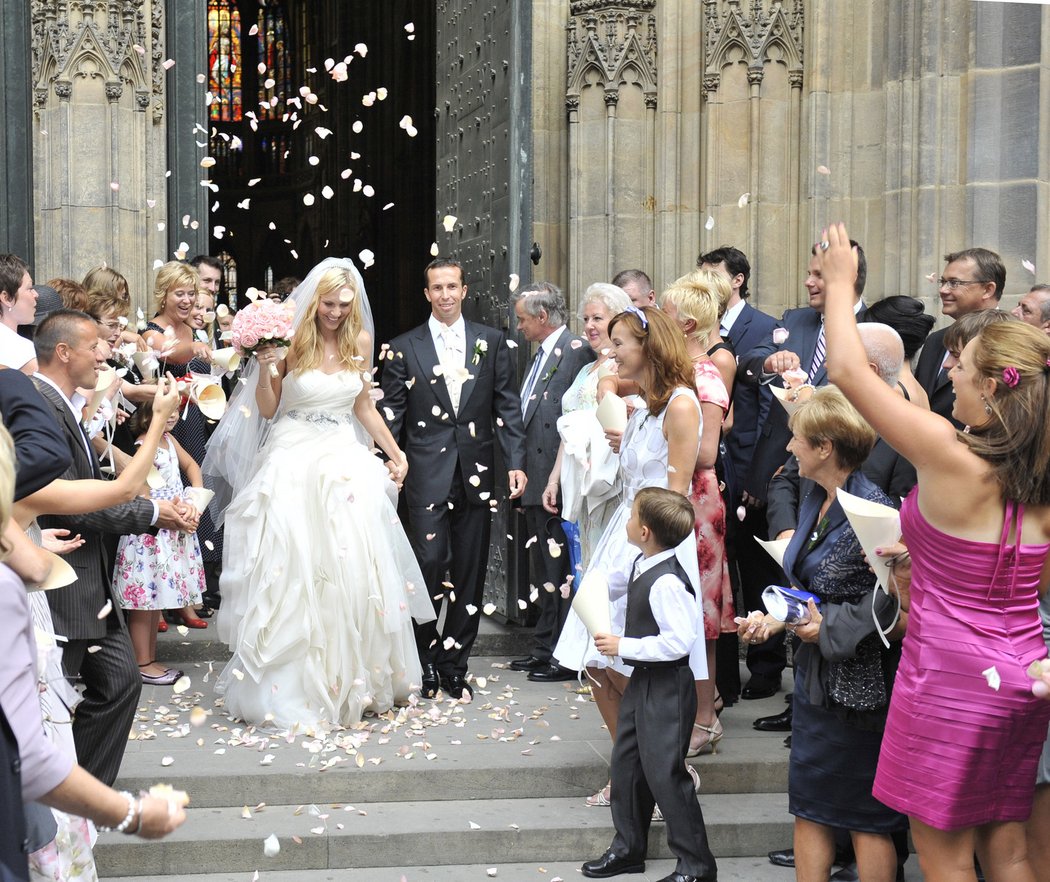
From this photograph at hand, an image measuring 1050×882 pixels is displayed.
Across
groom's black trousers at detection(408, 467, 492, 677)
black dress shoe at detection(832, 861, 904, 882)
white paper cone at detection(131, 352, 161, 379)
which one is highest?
white paper cone at detection(131, 352, 161, 379)

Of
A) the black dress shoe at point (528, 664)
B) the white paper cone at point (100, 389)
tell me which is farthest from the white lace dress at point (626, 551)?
the white paper cone at point (100, 389)

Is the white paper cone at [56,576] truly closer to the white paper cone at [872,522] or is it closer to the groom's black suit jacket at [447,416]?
the white paper cone at [872,522]

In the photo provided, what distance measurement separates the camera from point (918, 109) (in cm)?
810

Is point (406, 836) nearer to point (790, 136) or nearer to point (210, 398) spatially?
point (210, 398)

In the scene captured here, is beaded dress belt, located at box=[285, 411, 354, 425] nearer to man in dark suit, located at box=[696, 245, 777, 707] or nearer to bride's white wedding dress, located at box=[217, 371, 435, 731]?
bride's white wedding dress, located at box=[217, 371, 435, 731]

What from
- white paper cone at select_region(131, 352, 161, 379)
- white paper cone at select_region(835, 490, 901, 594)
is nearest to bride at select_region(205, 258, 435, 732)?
white paper cone at select_region(131, 352, 161, 379)

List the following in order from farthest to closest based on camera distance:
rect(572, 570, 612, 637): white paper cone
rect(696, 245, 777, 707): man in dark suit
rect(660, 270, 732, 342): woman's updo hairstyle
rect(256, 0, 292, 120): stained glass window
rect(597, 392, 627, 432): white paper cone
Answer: rect(256, 0, 292, 120): stained glass window → rect(696, 245, 777, 707): man in dark suit → rect(660, 270, 732, 342): woman's updo hairstyle → rect(597, 392, 627, 432): white paper cone → rect(572, 570, 612, 637): white paper cone

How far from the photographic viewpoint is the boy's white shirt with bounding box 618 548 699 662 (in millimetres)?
4762

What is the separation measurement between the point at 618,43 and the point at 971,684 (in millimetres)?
6179

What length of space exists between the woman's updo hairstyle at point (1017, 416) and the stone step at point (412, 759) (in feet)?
8.60

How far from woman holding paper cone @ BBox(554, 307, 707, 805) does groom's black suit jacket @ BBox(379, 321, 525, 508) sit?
1.55 metres

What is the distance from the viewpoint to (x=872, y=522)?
3945 millimetres

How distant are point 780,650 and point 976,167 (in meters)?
3.03

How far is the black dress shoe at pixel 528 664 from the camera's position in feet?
24.0
